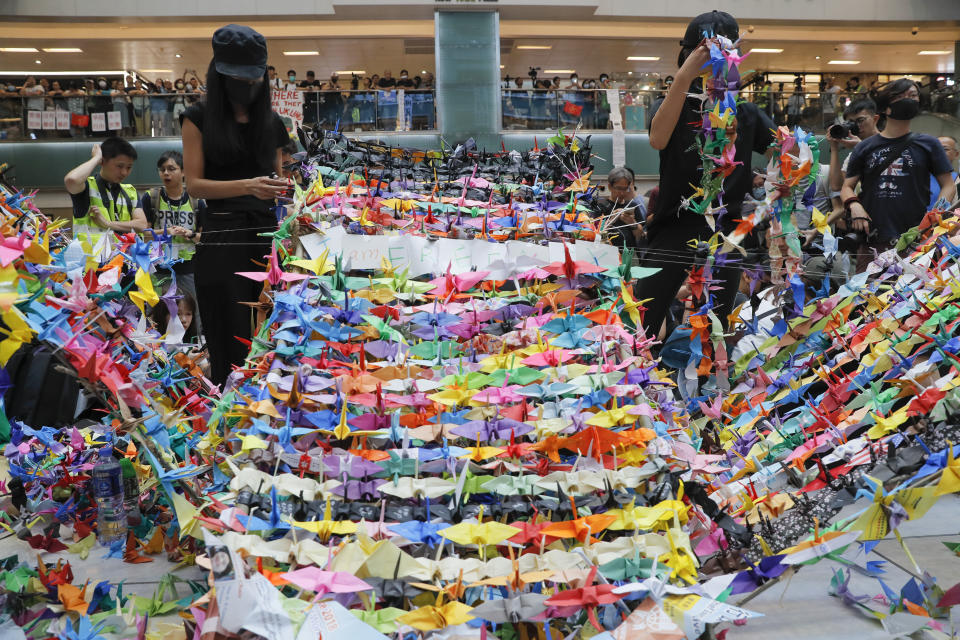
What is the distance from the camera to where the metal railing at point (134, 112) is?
11555 millimetres

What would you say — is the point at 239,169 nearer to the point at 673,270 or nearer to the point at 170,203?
the point at 673,270

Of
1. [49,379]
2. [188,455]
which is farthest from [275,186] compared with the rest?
[49,379]

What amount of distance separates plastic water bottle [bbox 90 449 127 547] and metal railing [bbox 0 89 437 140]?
30.3ft

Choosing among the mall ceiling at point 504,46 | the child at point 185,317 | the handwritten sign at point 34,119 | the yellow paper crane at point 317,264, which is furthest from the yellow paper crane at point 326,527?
the mall ceiling at point 504,46

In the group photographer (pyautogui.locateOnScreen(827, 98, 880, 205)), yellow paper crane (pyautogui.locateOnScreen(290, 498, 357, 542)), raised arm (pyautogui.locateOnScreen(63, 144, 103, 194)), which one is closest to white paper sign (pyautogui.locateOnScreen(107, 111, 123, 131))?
raised arm (pyautogui.locateOnScreen(63, 144, 103, 194))

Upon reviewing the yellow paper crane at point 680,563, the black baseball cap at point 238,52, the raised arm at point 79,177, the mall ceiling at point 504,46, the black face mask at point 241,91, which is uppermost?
the mall ceiling at point 504,46

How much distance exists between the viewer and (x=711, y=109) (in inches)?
96.7

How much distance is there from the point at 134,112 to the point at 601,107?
6.35 metres

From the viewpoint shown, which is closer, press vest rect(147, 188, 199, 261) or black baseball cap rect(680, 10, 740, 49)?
black baseball cap rect(680, 10, 740, 49)

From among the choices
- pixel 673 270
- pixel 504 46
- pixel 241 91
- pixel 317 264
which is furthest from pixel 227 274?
pixel 504 46

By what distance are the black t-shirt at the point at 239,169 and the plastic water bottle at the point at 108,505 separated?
880mm

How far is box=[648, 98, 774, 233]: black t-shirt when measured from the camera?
283 cm

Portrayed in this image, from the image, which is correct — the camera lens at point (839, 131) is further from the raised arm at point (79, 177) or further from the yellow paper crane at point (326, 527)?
the raised arm at point (79, 177)

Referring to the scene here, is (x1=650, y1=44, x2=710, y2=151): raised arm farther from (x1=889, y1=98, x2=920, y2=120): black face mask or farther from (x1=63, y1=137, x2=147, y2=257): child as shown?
(x1=63, y1=137, x2=147, y2=257): child
